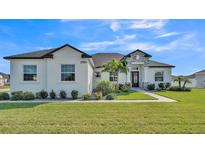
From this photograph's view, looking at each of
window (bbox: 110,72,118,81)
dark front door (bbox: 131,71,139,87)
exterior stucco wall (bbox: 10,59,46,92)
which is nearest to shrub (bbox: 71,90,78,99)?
exterior stucco wall (bbox: 10,59,46,92)

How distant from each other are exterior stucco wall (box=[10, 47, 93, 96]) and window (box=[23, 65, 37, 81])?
0.24 meters

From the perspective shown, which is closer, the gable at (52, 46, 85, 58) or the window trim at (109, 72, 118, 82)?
the gable at (52, 46, 85, 58)

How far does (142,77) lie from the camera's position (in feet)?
75.6

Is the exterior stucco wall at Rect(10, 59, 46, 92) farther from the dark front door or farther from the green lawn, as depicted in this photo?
the dark front door

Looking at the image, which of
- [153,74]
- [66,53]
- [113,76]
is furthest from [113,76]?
[66,53]

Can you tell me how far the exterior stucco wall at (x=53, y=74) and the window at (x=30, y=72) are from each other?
0.24m

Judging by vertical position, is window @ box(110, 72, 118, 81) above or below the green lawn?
above

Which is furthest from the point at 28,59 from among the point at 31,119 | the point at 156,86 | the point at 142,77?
the point at 156,86

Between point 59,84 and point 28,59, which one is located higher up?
point 28,59

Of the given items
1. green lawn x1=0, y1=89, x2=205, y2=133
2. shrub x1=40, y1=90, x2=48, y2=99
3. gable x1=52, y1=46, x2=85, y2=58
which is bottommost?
green lawn x1=0, y1=89, x2=205, y2=133

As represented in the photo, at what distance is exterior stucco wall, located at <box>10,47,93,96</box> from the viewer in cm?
1348

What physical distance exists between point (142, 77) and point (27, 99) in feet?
49.6

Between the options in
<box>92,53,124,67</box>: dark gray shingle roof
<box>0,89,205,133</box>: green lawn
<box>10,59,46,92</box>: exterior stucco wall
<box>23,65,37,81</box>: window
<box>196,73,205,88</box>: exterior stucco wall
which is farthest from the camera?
<box>196,73,205,88</box>: exterior stucco wall
